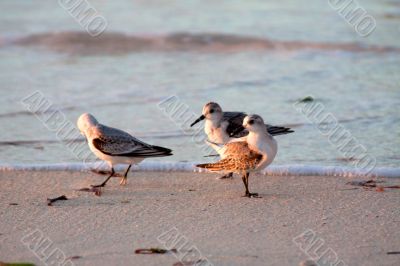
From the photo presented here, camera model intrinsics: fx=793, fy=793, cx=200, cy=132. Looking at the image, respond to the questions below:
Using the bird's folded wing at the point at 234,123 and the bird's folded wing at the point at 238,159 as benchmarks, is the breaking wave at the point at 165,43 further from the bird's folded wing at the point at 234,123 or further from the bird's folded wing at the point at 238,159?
the bird's folded wing at the point at 238,159

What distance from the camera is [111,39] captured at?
16.5 m

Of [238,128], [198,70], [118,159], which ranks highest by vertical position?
[198,70]

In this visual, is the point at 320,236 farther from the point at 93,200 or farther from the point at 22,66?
the point at 22,66

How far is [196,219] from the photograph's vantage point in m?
6.75

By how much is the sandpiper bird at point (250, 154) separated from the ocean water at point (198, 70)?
1.02 meters

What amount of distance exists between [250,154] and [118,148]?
4.51 ft

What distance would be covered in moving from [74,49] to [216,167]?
8578 millimetres

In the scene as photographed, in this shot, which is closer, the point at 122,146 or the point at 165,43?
the point at 122,146

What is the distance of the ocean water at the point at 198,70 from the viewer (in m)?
9.74

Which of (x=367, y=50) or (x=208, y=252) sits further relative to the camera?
(x=367, y=50)

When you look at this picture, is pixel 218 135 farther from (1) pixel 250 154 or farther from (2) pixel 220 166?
(1) pixel 250 154

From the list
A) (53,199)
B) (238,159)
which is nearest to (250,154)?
(238,159)

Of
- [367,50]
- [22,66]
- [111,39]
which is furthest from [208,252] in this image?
[111,39]

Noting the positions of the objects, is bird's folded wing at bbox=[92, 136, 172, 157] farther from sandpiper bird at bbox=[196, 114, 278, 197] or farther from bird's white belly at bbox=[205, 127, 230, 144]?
bird's white belly at bbox=[205, 127, 230, 144]
